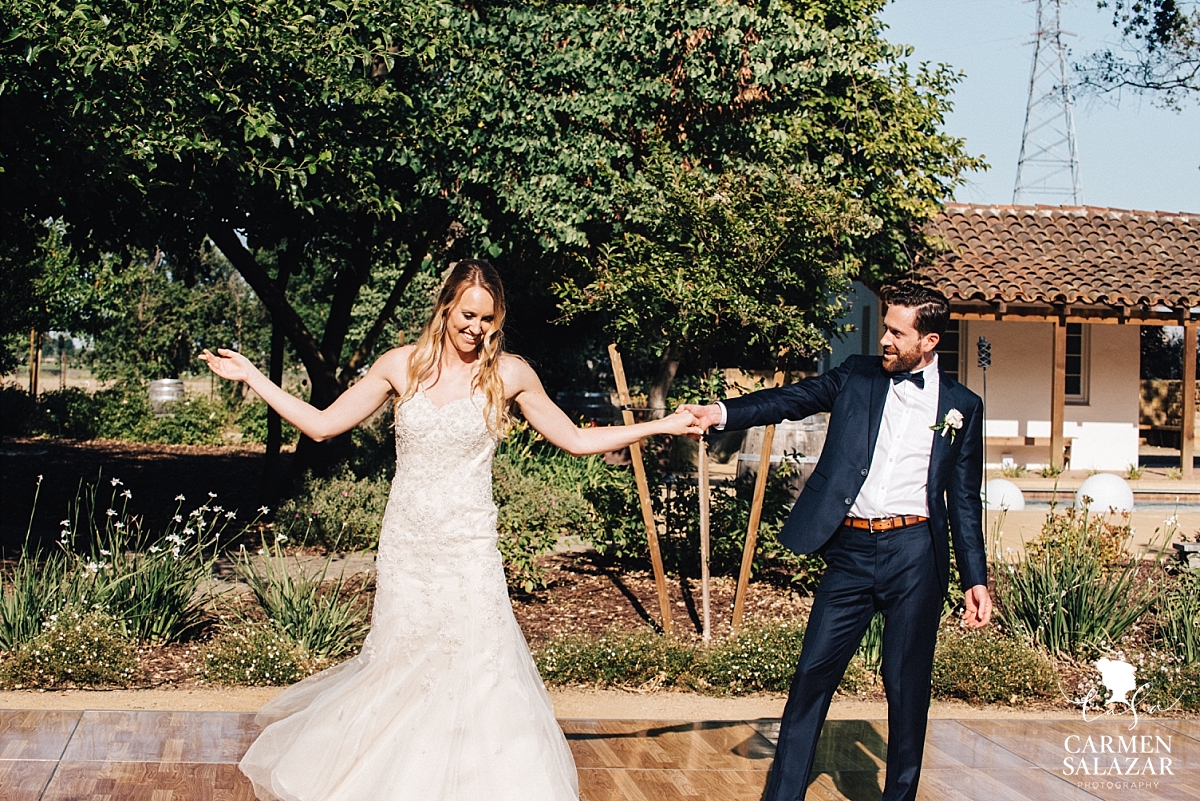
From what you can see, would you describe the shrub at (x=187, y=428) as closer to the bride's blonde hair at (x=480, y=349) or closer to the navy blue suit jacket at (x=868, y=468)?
the bride's blonde hair at (x=480, y=349)

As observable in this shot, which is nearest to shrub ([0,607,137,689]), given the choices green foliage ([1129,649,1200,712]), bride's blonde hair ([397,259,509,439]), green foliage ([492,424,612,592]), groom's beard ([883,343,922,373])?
green foliage ([492,424,612,592])

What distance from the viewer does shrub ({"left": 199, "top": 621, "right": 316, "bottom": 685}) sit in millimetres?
6727

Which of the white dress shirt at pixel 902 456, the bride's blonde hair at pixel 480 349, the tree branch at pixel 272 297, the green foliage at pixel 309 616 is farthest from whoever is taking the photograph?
the tree branch at pixel 272 297

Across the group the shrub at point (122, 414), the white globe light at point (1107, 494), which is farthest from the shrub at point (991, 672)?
the shrub at point (122, 414)

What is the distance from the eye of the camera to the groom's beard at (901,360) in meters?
4.42

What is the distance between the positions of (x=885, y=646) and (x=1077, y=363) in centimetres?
1696

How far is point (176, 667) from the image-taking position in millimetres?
7004

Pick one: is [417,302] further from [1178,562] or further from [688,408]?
[688,408]

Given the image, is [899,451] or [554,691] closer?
[899,451]

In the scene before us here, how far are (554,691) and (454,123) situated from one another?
5.64 m

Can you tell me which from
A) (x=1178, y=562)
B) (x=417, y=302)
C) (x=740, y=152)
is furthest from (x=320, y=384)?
(x=417, y=302)

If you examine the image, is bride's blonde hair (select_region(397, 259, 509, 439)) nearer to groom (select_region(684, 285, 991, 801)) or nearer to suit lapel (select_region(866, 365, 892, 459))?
groom (select_region(684, 285, 991, 801))

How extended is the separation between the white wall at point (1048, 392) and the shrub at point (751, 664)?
1274 centimetres

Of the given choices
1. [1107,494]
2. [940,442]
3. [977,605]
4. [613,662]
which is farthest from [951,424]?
[1107,494]
